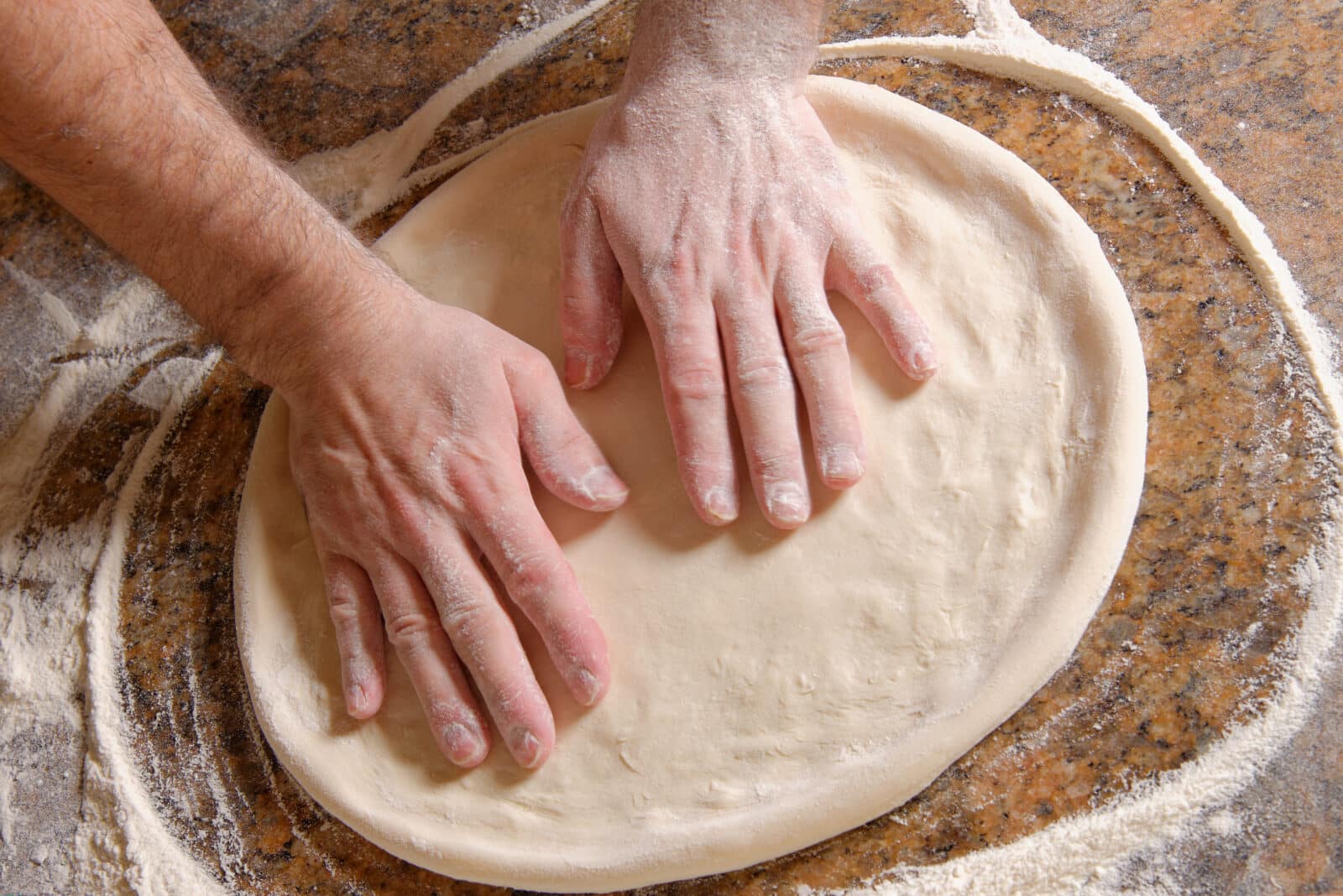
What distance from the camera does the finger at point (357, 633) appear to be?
1.04 meters

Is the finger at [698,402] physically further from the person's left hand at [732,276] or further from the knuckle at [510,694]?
the knuckle at [510,694]

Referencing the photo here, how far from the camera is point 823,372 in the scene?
1.00 metres

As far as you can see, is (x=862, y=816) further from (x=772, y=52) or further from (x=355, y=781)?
(x=772, y=52)

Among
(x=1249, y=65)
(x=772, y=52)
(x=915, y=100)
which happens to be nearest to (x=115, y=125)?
(x=772, y=52)

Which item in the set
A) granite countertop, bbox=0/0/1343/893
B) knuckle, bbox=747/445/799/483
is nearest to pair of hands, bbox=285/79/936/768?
knuckle, bbox=747/445/799/483

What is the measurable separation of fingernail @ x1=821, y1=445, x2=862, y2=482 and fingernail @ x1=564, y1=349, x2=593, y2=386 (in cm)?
32

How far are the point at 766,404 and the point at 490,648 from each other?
42cm

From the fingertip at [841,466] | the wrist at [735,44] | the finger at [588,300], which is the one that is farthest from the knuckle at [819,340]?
the wrist at [735,44]

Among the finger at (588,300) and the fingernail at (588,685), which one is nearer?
the fingernail at (588,685)

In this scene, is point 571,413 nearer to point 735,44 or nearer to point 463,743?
point 463,743

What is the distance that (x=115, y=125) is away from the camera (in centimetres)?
100

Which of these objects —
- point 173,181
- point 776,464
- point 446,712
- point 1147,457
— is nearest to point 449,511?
point 446,712

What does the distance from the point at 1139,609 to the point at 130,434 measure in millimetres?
1404

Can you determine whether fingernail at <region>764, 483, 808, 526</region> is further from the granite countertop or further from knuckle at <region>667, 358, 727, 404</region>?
the granite countertop
